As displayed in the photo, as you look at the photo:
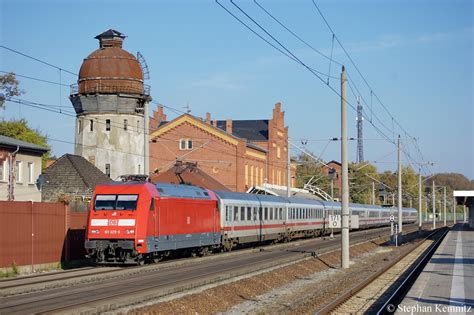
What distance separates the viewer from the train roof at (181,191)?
89.3 ft

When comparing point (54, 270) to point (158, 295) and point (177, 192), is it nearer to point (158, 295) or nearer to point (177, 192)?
point (177, 192)

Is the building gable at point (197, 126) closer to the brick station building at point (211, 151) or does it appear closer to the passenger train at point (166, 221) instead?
the brick station building at point (211, 151)

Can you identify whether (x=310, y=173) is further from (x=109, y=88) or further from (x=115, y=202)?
(x=115, y=202)

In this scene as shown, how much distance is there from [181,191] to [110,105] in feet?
101

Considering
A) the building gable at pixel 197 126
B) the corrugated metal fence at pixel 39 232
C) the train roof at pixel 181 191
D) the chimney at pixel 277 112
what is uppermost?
the chimney at pixel 277 112

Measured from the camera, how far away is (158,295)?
1747cm

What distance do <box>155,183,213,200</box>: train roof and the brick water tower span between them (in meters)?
26.4

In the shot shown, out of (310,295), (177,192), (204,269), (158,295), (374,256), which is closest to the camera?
(158,295)

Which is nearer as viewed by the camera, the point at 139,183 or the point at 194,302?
the point at 194,302

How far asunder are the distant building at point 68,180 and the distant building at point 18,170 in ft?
28.0

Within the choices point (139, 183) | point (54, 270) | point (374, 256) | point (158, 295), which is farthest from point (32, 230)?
point (374, 256)

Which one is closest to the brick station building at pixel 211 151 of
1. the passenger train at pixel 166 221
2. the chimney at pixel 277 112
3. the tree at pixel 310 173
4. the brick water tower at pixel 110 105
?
the chimney at pixel 277 112

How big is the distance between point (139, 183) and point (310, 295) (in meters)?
9.64

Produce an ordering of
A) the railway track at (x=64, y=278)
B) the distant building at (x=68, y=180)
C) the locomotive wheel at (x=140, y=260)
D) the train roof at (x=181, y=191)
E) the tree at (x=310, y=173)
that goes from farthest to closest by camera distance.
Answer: the tree at (x=310, y=173) < the distant building at (x=68, y=180) < the train roof at (x=181, y=191) < the locomotive wheel at (x=140, y=260) < the railway track at (x=64, y=278)
